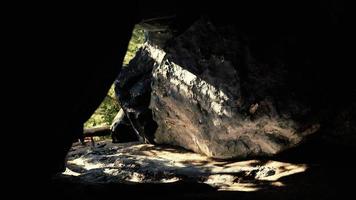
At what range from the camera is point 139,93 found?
14.1m

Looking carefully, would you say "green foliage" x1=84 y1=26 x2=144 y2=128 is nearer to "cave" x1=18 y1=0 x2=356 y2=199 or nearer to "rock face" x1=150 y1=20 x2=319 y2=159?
"cave" x1=18 y1=0 x2=356 y2=199

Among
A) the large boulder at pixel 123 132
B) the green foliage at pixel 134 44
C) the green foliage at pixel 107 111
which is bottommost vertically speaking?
the large boulder at pixel 123 132

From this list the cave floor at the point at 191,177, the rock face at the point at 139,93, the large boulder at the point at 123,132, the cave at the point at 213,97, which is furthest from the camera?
the large boulder at the point at 123,132

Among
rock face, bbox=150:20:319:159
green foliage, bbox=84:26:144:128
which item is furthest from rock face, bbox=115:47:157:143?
green foliage, bbox=84:26:144:128

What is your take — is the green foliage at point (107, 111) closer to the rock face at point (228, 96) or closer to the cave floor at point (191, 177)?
the cave floor at point (191, 177)

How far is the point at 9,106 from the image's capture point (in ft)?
16.1

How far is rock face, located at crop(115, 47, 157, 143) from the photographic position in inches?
547

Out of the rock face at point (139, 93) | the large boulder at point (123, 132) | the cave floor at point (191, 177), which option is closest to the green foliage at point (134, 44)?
the rock face at point (139, 93)

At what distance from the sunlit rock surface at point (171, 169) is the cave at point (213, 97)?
0.05m

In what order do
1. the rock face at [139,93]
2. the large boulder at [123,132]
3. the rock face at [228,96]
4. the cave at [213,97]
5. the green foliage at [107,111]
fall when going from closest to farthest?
the cave at [213,97], the rock face at [228,96], the rock face at [139,93], the large boulder at [123,132], the green foliage at [107,111]

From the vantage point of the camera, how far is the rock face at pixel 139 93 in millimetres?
13898

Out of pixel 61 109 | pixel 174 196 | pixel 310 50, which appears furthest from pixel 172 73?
pixel 61 109

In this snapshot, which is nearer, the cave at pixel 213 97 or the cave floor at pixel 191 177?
the cave at pixel 213 97

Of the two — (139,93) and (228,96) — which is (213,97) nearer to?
(228,96)
